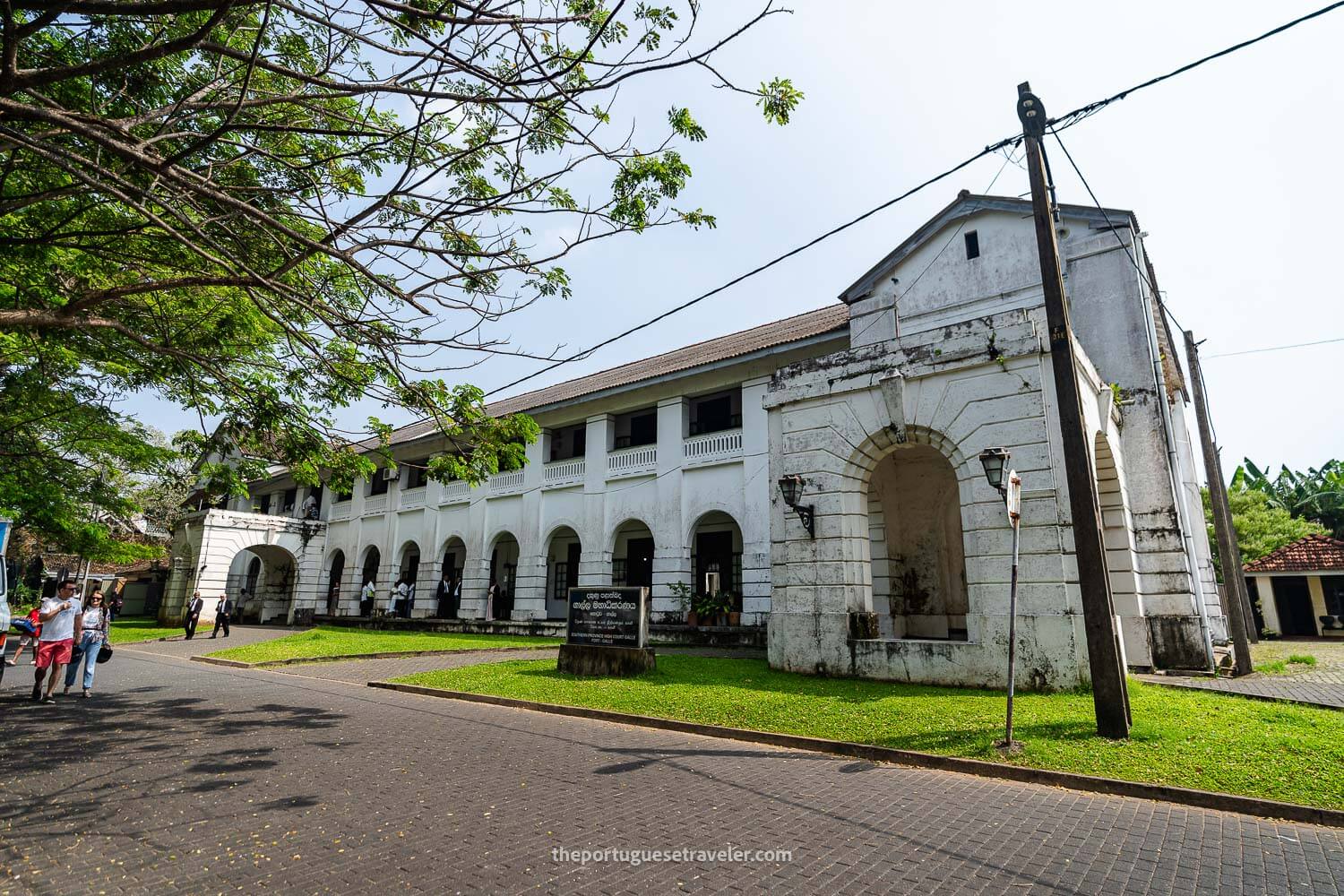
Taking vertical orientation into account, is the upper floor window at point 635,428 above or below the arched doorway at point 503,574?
above

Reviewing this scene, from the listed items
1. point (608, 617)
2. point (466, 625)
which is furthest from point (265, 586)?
point (608, 617)

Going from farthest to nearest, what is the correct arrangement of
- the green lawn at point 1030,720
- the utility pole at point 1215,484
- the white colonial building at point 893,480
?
the utility pole at point 1215,484
the white colonial building at point 893,480
the green lawn at point 1030,720

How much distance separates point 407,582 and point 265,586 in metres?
11.1

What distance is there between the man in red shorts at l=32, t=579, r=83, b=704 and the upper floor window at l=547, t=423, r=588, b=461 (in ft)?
54.8

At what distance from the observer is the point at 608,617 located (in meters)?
12.1

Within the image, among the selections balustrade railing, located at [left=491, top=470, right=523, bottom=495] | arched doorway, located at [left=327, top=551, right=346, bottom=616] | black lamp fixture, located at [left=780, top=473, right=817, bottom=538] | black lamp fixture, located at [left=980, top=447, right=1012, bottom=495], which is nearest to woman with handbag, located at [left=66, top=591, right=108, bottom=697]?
black lamp fixture, located at [left=780, top=473, right=817, bottom=538]

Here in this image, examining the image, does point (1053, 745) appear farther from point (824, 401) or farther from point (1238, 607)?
point (1238, 607)

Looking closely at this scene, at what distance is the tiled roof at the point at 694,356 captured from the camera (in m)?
20.3

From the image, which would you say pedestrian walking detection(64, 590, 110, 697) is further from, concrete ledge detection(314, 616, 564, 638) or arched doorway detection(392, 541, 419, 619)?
arched doorway detection(392, 541, 419, 619)

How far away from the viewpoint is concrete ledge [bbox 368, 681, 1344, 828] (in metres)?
5.19

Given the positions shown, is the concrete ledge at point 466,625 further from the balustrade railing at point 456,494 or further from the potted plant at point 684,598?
the balustrade railing at point 456,494

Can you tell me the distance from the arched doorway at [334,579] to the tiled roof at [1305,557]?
40.5m

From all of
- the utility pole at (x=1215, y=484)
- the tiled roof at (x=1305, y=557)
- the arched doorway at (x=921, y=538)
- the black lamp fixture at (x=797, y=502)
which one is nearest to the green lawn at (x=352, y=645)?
the arched doorway at (x=921, y=538)

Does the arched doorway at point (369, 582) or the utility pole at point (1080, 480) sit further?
the arched doorway at point (369, 582)
